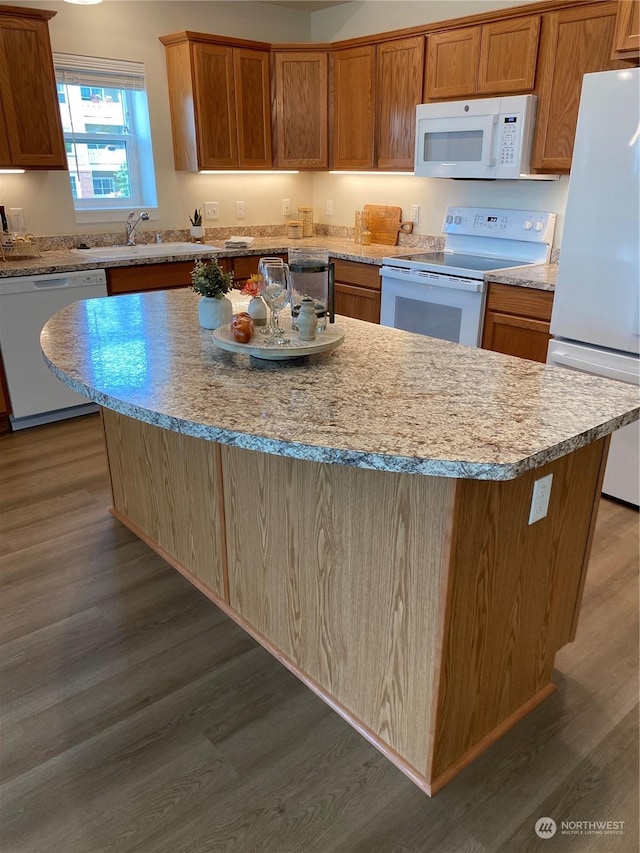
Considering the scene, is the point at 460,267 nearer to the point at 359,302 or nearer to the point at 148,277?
the point at 359,302

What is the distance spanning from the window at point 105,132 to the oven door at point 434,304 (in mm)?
1932

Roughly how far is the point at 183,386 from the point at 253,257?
9.91ft

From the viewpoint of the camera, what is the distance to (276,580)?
184cm

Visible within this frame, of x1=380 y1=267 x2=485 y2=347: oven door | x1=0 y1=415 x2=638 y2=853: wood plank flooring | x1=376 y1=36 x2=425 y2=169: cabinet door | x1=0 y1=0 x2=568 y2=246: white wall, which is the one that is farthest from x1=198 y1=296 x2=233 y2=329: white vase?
x1=376 y1=36 x2=425 y2=169: cabinet door

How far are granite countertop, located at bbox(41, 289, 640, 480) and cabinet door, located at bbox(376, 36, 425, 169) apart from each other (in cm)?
249

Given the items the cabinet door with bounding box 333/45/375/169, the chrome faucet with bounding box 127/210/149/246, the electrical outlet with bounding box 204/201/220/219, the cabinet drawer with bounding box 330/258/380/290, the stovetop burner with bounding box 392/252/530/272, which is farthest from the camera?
the electrical outlet with bounding box 204/201/220/219

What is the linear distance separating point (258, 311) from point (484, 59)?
250cm

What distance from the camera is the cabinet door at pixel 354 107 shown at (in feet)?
13.8

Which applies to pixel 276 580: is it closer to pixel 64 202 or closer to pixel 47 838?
pixel 47 838

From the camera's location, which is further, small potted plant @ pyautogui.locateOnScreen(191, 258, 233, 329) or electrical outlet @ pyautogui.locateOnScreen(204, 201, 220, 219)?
electrical outlet @ pyautogui.locateOnScreen(204, 201, 220, 219)

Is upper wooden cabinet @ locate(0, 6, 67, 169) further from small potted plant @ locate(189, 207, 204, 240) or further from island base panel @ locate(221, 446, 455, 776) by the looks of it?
island base panel @ locate(221, 446, 455, 776)

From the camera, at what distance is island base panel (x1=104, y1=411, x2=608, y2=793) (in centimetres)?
138

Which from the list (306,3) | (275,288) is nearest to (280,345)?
(275,288)

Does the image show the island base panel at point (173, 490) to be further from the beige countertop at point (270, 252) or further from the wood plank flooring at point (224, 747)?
the beige countertop at point (270, 252)
